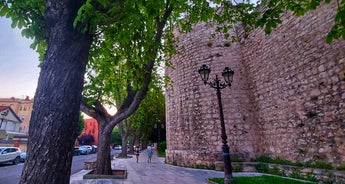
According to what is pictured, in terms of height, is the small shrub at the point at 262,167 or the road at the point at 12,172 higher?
the small shrub at the point at 262,167

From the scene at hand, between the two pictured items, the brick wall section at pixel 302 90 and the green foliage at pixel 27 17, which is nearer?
the green foliage at pixel 27 17

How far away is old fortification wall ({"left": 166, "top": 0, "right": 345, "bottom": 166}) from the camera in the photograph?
699cm

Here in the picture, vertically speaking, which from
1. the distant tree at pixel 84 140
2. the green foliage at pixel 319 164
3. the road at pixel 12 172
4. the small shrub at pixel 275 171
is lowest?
the road at pixel 12 172

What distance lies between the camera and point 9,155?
1656cm

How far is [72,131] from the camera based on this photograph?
265 centimetres

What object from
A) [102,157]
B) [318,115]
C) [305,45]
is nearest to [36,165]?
[102,157]

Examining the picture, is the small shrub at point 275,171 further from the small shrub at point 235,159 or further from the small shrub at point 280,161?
the small shrub at point 235,159

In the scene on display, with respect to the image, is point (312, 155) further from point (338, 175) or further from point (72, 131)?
point (72, 131)

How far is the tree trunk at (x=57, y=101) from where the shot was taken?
2.34 m

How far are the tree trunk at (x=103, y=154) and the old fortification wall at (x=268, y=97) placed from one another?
497 centimetres

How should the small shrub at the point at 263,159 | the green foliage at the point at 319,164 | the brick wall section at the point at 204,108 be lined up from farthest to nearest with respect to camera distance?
the brick wall section at the point at 204,108 → the small shrub at the point at 263,159 → the green foliage at the point at 319,164

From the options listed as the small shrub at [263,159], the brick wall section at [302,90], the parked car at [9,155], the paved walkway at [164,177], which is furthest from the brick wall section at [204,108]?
the parked car at [9,155]

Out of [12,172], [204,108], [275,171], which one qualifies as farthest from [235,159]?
[12,172]

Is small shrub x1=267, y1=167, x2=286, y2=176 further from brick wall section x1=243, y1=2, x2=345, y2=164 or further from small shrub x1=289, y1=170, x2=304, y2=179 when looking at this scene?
brick wall section x1=243, y1=2, x2=345, y2=164
